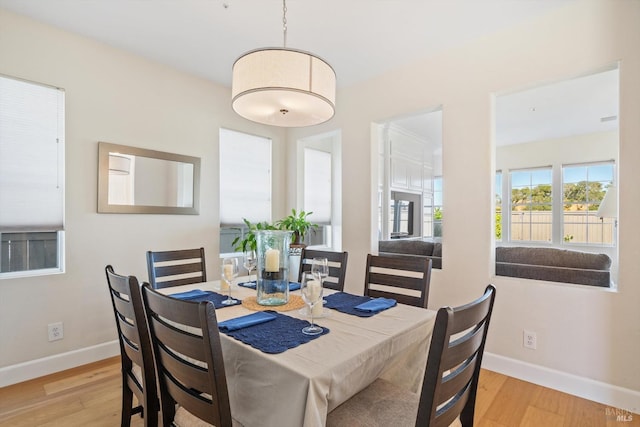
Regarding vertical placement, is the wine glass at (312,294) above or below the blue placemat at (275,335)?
above

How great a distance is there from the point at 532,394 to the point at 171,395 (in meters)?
2.34

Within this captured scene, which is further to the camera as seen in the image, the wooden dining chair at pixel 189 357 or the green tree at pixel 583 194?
the green tree at pixel 583 194

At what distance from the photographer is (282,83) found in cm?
156

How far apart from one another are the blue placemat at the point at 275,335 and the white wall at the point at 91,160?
2114mm

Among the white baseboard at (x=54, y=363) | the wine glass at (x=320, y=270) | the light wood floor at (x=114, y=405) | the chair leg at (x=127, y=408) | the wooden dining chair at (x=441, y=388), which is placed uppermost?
the wine glass at (x=320, y=270)

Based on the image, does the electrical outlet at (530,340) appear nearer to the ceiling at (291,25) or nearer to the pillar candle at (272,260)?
the pillar candle at (272,260)

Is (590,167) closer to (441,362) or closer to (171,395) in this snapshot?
(441,362)

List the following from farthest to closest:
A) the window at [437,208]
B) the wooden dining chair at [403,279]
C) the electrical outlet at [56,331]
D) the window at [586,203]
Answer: the window at [437,208] → the window at [586,203] → the electrical outlet at [56,331] → the wooden dining chair at [403,279]

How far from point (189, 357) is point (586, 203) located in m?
7.15

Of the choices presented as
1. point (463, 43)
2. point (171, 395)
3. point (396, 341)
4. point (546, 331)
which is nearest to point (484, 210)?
point (546, 331)

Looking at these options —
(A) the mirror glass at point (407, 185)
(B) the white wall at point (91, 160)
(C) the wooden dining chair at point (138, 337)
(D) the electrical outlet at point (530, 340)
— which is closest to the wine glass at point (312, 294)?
(C) the wooden dining chair at point (138, 337)

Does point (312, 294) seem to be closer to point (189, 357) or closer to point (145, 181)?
point (189, 357)

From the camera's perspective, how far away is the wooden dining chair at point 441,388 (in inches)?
35.7

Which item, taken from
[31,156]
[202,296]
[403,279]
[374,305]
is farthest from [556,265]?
[31,156]
